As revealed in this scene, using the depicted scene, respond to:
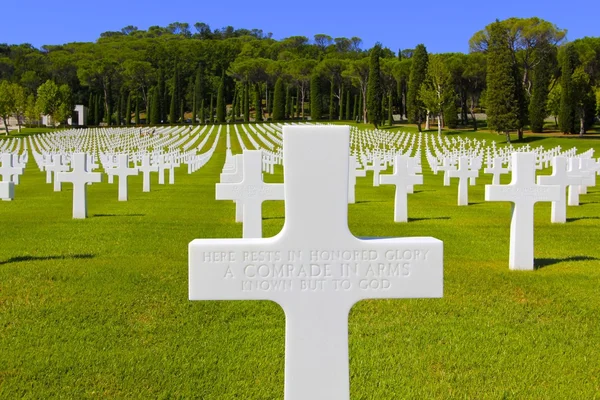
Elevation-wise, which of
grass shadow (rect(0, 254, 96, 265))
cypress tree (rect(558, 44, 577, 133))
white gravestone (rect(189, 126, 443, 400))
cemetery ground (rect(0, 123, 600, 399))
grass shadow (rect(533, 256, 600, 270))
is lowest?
cemetery ground (rect(0, 123, 600, 399))

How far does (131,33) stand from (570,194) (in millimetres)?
187509

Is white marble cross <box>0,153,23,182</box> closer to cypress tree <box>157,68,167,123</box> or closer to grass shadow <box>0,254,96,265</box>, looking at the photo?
grass shadow <box>0,254,96,265</box>

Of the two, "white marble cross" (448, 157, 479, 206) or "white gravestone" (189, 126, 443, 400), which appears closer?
"white gravestone" (189, 126, 443, 400)

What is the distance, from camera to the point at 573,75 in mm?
58312

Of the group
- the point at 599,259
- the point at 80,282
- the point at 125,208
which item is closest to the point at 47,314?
the point at 80,282

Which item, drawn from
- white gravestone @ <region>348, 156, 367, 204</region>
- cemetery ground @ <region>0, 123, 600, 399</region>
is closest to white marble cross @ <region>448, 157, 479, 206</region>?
white gravestone @ <region>348, 156, 367, 204</region>

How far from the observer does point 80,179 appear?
513 inches

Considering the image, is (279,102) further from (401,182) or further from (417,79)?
(401,182)

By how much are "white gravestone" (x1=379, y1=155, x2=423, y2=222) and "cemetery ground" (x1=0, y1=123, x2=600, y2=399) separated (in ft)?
8.81

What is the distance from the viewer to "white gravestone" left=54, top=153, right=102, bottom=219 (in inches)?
507

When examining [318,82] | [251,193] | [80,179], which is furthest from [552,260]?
[318,82]

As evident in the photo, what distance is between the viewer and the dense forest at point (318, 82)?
59.2m

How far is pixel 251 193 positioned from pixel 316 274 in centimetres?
638

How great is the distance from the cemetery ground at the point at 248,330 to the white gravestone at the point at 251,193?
2.99ft
